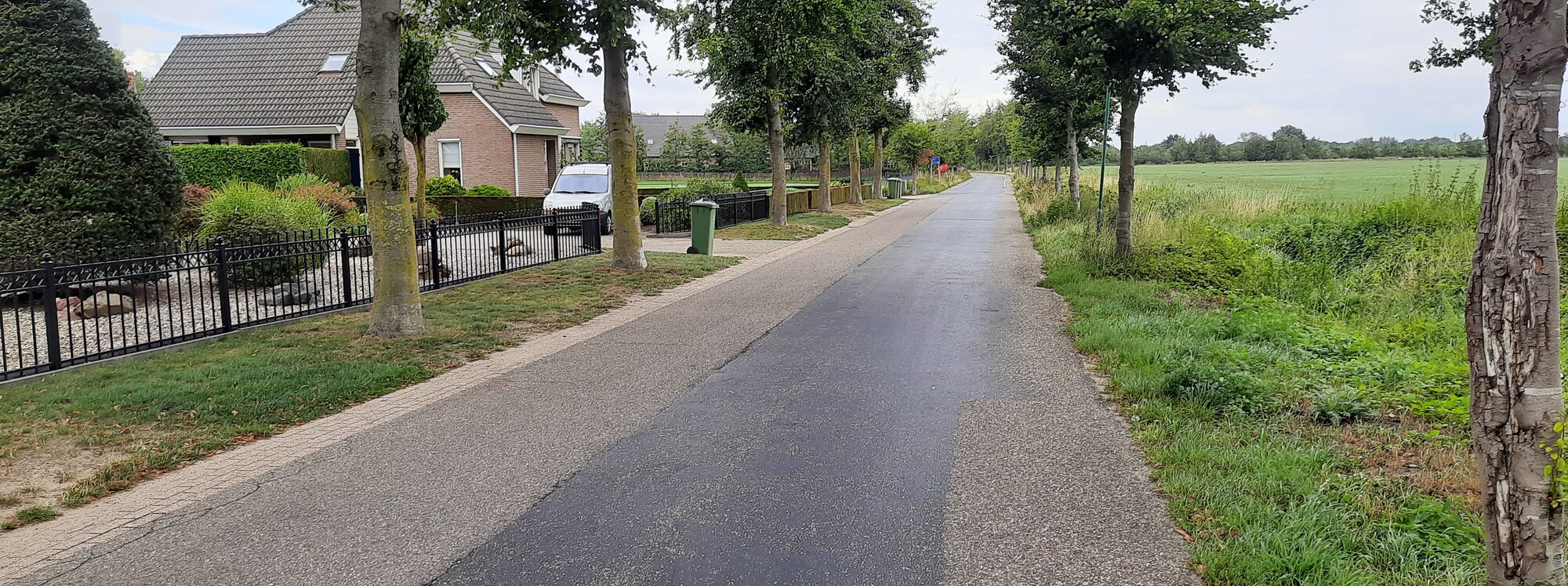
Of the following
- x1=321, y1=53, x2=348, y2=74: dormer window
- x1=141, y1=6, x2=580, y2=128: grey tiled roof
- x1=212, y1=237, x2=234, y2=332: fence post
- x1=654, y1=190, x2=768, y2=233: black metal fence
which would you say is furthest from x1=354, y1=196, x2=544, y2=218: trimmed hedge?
x1=212, y1=237, x2=234, y2=332: fence post

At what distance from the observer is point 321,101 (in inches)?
1092

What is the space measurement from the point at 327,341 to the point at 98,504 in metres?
4.04

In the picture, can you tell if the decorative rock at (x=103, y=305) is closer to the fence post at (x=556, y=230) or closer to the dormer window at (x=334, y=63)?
the fence post at (x=556, y=230)

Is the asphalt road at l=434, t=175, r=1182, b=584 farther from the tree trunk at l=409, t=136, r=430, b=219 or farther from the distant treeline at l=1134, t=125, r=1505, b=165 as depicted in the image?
the distant treeline at l=1134, t=125, r=1505, b=165

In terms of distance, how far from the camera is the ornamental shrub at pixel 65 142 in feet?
32.4

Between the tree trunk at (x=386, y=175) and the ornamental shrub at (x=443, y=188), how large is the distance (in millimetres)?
18251

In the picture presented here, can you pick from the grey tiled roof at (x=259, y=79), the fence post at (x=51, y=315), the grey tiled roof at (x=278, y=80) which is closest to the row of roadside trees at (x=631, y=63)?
the fence post at (x=51, y=315)

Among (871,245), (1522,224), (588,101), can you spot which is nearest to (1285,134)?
(588,101)

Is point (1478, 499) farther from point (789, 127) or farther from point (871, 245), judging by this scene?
point (789, 127)

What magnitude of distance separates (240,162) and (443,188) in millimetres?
5249

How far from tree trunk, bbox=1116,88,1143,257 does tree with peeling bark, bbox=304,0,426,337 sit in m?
9.62

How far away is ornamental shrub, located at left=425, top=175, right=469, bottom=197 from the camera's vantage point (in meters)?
26.7

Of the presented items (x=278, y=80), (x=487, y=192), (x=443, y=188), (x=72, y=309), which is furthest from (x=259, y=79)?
(x=72, y=309)

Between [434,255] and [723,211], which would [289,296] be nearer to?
[434,255]
